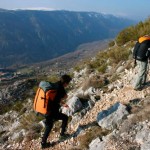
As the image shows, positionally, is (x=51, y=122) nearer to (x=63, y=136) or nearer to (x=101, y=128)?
(x=63, y=136)

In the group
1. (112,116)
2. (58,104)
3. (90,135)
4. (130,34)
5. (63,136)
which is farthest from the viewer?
(130,34)

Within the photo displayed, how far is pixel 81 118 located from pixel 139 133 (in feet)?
11.3

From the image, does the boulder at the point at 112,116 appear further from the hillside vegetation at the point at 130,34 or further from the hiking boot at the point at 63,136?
the hillside vegetation at the point at 130,34

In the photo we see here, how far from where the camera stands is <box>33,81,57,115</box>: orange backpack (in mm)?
9969

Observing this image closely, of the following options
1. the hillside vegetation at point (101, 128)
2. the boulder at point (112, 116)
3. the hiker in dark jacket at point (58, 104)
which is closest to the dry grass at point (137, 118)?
the hillside vegetation at point (101, 128)

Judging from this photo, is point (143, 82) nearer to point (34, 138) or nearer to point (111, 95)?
point (111, 95)

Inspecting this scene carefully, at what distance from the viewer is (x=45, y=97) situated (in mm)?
9961

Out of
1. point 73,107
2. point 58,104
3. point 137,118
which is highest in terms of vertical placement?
point 58,104

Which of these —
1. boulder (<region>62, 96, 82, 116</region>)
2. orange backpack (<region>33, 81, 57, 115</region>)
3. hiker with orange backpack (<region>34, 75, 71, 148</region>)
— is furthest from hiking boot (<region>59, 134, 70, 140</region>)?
boulder (<region>62, 96, 82, 116</region>)

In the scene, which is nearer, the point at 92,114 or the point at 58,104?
the point at 58,104

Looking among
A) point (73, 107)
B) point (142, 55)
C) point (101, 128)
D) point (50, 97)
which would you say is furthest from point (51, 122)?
point (142, 55)

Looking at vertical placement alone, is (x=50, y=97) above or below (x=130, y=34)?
below

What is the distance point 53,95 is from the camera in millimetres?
10031

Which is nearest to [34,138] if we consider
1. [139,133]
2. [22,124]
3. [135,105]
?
[22,124]
